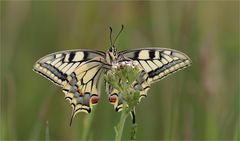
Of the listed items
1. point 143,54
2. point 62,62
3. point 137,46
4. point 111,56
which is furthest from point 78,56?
point 137,46

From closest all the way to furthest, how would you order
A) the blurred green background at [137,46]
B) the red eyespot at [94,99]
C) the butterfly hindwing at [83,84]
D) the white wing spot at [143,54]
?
the red eyespot at [94,99] < the butterfly hindwing at [83,84] < the white wing spot at [143,54] < the blurred green background at [137,46]

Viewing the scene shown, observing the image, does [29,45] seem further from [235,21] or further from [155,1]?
[235,21]

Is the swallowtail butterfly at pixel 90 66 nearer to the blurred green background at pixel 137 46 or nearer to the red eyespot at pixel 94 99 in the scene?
the red eyespot at pixel 94 99

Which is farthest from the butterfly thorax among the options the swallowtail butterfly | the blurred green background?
the blurred green background

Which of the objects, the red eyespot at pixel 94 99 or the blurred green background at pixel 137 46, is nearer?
the red eyespot at pixel 94 99

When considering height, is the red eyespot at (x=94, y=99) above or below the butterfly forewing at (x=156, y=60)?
below

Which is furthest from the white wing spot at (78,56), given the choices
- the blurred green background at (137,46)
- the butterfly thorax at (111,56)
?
the blurred green background at (137,46)

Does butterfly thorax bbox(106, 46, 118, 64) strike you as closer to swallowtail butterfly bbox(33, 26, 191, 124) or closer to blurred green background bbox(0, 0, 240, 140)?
swallowtail butterfly bbox(33, 26, 191, 124)

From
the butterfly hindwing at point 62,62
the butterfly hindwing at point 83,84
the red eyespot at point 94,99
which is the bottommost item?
the red eyespot at point 94,99
